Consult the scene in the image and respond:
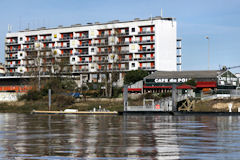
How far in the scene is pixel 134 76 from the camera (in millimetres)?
126250

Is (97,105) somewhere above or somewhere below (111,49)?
below

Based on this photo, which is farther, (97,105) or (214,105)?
(97,105)

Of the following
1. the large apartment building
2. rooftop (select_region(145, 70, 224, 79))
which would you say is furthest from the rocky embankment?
the large apartment building

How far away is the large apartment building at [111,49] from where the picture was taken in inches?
5290

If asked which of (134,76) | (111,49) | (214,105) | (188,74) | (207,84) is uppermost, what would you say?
(111,49)

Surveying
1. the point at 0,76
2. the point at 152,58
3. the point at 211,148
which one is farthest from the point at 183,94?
the point at 0,76

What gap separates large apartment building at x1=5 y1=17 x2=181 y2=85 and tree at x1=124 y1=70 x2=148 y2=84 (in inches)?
147

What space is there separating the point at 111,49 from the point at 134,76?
1324cm

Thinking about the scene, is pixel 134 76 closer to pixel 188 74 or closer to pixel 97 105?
pixel 188 74

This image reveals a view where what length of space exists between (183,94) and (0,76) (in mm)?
83708

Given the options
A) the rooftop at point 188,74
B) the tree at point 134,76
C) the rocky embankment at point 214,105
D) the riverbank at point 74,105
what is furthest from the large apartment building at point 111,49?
the rocky embankment at point 214,105

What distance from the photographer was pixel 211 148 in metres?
24.6

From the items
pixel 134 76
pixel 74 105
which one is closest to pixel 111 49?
pixel 134 76

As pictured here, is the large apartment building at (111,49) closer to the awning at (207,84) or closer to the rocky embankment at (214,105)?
the awning at (207,84)
